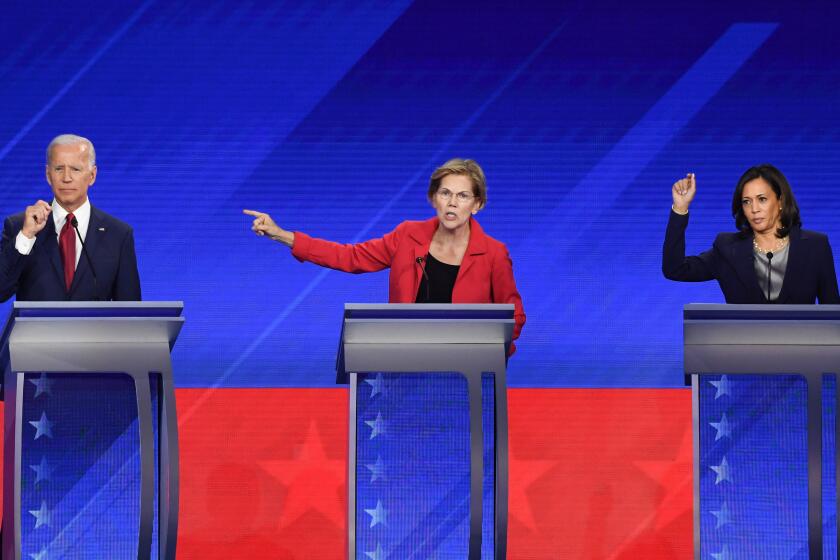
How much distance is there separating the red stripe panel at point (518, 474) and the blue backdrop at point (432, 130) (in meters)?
0.22

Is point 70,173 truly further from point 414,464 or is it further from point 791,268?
point 791,268

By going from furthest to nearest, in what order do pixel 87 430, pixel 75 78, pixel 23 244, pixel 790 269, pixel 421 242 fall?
1. pixel 75 78
2. pixel 421 242
3. pixel 790 269
4. pixel 23 244
5. pixel 87 430

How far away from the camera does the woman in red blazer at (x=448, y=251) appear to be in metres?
3.99

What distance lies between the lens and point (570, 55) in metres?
5.33

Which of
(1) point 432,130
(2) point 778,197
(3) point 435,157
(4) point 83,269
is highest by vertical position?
(1) point 432,130

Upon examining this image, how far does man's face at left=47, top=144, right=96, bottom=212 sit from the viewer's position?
3951 millimetres

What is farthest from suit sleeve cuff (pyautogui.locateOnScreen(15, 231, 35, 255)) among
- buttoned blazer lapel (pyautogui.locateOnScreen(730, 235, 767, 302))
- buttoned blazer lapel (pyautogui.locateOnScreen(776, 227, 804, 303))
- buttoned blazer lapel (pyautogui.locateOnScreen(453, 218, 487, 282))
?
buttoned blazer lapel (pyautogui.locateOnScreen(776, 227, 804, 303))

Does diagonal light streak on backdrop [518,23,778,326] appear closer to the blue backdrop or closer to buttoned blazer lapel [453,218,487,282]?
the blue backdrop

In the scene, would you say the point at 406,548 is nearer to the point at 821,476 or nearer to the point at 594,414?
the point at 821,476

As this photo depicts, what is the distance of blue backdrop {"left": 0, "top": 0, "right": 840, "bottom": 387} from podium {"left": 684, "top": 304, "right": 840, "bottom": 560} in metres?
1.84

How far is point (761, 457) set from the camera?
11.3 ft

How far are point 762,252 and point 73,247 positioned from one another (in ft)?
6.53

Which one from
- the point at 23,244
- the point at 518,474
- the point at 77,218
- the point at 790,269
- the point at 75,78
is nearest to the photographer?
the point at 23,244

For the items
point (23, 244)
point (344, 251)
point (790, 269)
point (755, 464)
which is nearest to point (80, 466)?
point (23, 244)
